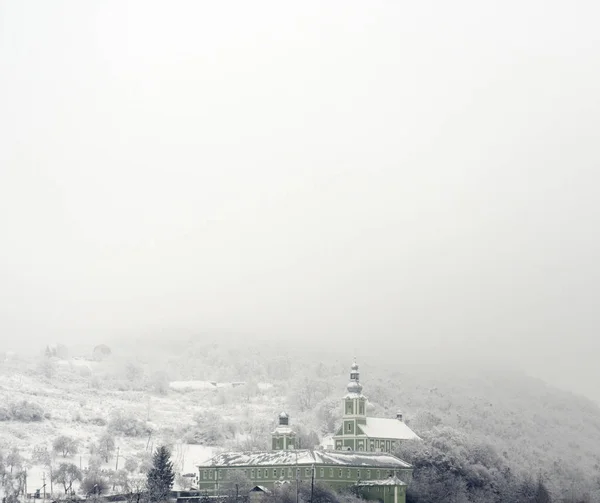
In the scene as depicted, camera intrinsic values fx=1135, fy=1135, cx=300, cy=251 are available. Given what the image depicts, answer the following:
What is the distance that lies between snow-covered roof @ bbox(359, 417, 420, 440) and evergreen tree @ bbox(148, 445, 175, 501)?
130ft

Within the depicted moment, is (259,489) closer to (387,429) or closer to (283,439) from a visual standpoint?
(283,439)

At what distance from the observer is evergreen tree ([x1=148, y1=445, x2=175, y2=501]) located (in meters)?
148

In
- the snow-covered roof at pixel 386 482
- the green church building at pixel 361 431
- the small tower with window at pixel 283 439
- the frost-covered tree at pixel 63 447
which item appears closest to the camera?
the snow-covered roof at pixel 386 482

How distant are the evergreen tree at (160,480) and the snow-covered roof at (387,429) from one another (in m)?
39.8

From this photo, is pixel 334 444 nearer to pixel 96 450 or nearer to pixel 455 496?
pixel 455 496

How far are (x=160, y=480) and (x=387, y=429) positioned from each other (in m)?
48.2

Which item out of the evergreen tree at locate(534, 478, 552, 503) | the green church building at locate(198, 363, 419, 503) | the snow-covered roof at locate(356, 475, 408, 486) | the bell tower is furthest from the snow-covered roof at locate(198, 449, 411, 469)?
the evergreen tree at locate(534, 478, 552, 503)

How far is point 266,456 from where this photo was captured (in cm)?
15925

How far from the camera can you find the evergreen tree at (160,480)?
147625 mm

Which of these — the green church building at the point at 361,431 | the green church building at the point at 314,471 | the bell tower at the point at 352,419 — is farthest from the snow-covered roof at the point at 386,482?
the bell tower at the point at 352,419

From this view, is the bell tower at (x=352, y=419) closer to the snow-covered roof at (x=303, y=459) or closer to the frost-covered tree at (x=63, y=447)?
the snow-covered roof at (x=303, y=459)

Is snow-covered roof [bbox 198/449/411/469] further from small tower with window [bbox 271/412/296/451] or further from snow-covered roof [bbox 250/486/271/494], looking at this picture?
small tower with window [bbox 271/412/296/451]

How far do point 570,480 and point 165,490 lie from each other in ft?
249

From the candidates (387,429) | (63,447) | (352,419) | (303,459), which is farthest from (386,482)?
(63,447)
